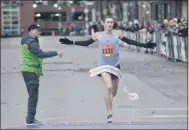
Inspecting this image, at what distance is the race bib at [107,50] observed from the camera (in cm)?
972

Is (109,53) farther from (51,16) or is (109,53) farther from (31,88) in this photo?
(51,16)

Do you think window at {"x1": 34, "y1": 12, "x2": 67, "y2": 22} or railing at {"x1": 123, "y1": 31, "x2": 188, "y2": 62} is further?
window at {"x1": 34, "y1": 12, "x2": 67, "y2": 22}

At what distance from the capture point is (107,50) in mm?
9719

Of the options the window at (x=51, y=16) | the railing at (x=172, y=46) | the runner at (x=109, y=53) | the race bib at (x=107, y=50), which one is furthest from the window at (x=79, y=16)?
the race bib at (x=107, y=50)

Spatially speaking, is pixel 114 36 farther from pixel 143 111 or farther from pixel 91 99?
pixel 91 99

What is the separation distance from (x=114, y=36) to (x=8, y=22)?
3145 inches

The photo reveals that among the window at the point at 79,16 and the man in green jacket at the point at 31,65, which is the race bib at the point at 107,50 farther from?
the window at the point at 79,16

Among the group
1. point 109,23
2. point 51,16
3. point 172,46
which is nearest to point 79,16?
point 51,16

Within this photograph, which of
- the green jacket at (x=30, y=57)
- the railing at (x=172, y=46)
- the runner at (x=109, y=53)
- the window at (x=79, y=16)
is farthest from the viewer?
the window at (x=79, y=16)

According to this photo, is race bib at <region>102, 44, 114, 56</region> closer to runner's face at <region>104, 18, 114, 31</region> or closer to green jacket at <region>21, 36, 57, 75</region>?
runner's face at <region>104, 18, 114, 31</region>

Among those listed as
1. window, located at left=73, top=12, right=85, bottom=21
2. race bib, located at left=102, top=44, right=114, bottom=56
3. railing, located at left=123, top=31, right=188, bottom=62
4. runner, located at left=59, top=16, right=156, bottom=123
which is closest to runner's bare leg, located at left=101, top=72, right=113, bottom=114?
runner, located at left=59, top=16, right=156, bottom=123

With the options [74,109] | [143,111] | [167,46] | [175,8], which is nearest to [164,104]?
[143,111]

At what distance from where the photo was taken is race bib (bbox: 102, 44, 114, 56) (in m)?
9.72

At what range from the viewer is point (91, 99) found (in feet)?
43.5
